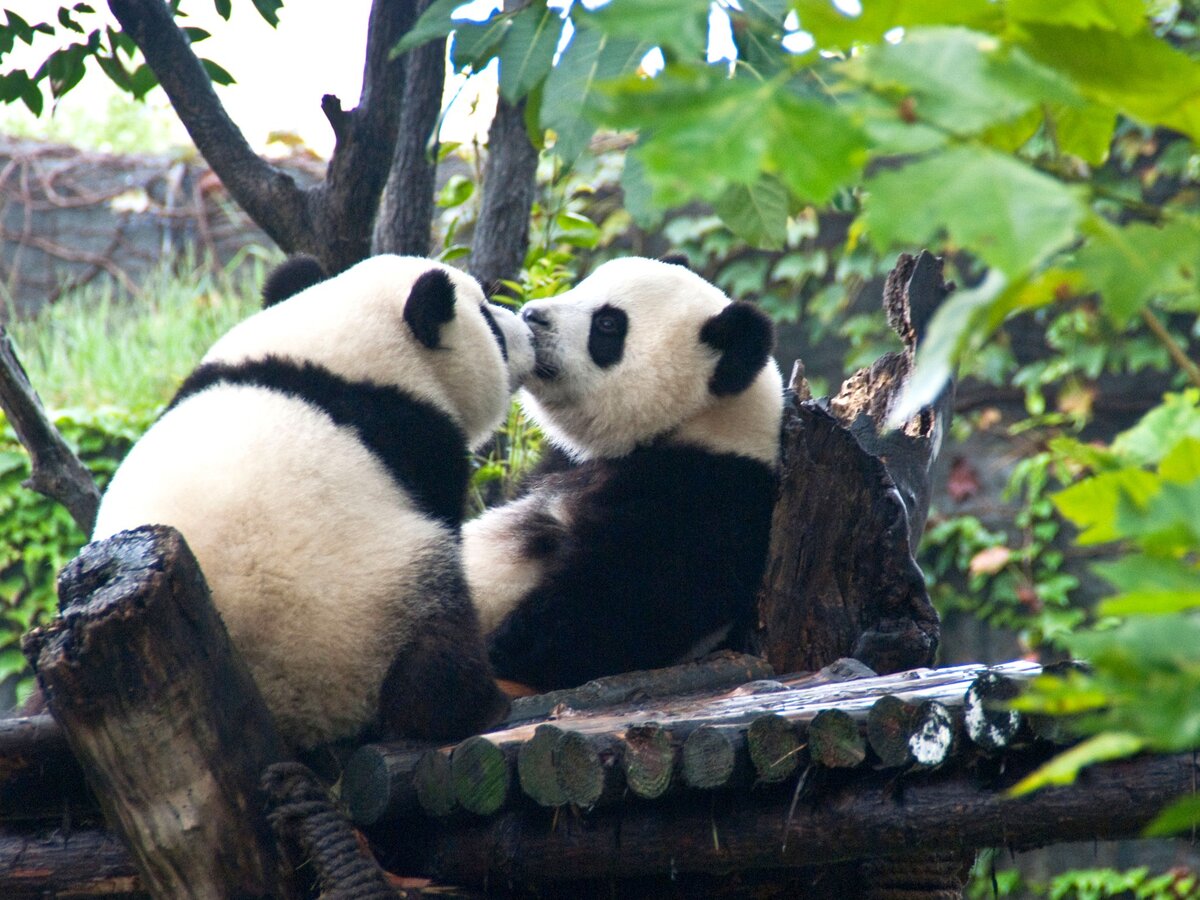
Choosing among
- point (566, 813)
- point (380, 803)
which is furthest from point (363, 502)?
point (566, 813)

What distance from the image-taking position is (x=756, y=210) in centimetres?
219

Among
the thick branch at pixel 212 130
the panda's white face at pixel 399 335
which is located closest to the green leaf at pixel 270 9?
the thick branch at pixel 212 130

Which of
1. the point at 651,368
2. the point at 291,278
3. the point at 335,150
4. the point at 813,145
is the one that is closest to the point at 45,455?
the point at 291,278

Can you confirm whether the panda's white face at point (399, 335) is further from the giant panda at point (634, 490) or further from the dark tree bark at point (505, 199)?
the dark tree bark at point (505, 199)

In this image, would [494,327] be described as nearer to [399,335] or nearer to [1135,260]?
[399,335]

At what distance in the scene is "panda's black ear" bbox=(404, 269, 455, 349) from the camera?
273 centimetres

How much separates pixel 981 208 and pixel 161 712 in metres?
1.59

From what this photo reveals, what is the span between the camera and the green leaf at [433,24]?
73.3 inches

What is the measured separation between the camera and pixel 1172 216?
2.65 ft

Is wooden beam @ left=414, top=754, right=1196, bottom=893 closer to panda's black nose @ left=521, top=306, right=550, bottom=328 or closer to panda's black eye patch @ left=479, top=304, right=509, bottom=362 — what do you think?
panda's black eye patch @ left=479, top=304, right=509, bottom=362

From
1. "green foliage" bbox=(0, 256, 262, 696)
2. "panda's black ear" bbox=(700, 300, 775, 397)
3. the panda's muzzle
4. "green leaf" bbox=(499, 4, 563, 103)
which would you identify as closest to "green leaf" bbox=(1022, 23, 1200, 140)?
"green leaf" bbox=(499, 4, 563, 103)

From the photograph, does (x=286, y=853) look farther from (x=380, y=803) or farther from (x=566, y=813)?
(x=566, y=813)

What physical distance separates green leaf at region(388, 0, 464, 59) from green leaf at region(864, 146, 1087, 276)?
1.28 m

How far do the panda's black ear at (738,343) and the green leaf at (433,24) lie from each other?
1.52 meters
